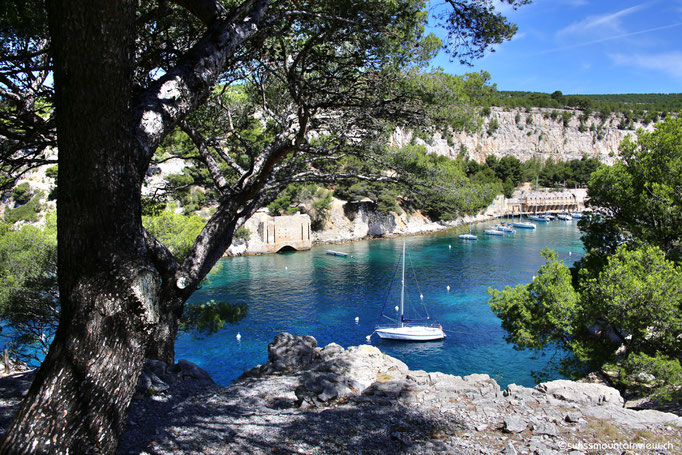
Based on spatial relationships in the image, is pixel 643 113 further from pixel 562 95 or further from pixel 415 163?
pixel 415 163

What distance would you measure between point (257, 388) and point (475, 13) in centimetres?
556

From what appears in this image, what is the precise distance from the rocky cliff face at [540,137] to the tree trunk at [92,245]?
75677 mm

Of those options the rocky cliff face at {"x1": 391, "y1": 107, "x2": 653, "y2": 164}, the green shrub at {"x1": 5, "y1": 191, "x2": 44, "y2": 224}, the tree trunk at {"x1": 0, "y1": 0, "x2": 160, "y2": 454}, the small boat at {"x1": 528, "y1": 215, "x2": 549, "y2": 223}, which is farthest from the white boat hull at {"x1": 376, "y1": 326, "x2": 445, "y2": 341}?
the rocky cliff face at {"x1": 391, "y1": 107, "x2": 653, "y2": 164}

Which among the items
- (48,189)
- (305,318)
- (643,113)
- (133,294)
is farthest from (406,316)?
(643,113)

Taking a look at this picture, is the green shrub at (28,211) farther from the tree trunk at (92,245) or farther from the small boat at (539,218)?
the small boat at (539,218)

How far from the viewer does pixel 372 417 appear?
450cm

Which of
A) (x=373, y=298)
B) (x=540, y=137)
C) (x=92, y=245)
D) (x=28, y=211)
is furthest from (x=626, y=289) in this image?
(x=540, y=137)

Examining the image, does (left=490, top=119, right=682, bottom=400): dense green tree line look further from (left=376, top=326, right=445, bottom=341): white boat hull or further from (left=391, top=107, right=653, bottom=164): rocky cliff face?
(left=391, top=107, right=653, bottom=164): rocky cliff face

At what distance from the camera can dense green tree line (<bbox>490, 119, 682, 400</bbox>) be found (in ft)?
28.7

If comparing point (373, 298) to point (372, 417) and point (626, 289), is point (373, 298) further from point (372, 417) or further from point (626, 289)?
point (372, 417)

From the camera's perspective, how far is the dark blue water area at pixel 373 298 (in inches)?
618

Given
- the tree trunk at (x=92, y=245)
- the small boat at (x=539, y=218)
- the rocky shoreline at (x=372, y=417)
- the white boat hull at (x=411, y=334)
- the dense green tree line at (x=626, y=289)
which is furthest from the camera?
the small boat at (x=539, y=218)

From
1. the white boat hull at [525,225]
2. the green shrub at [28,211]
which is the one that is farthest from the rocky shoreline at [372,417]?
the white boat hull at [525,225]

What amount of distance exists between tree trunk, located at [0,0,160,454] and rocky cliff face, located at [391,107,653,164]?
75.7 meters
